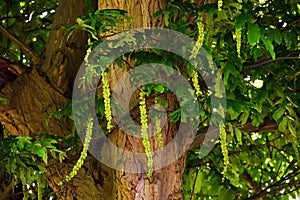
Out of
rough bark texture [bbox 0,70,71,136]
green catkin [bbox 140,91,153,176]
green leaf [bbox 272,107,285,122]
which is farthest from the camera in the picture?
rough bark texture [bbox 0,70,71,136]

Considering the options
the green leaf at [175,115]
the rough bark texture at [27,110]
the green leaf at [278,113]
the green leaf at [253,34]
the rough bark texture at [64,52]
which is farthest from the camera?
the rough bark texture at [64,52]

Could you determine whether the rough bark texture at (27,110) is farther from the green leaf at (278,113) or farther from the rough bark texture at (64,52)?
the green leaf at (278,113)

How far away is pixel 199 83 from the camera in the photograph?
2162 mm

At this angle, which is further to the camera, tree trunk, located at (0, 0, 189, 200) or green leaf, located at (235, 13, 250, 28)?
tree trunk, located at (0, 0, 189, 200)

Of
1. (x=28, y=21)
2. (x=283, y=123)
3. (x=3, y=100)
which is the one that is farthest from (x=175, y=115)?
(x=28, y=21)

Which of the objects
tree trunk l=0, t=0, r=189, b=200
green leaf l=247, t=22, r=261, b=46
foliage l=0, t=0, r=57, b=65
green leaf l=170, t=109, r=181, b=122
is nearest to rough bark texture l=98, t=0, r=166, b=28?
tree trunk l=0, t=0, r=189, b=200

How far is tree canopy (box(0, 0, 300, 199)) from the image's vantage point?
1.95 meters

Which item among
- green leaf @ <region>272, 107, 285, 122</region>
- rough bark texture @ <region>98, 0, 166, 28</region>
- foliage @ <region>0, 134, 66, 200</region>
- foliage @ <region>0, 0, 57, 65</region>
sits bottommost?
foliage @ <region>0, 134, 66, 200</region>

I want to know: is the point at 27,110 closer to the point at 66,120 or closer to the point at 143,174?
the point at 66,120

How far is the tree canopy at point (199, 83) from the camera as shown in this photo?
6.38 ft

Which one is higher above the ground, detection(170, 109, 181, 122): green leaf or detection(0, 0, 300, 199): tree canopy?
detection(0, 0, 300, 199): tree canopy

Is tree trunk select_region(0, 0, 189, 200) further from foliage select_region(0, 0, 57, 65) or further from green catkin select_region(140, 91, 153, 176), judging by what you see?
foliage select_region(0, 0, 57, 65)

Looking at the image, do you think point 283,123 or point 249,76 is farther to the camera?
point 249,76

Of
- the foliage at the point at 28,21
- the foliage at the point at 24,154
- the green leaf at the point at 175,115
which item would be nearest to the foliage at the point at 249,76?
the green leaf at the point at 175,115
